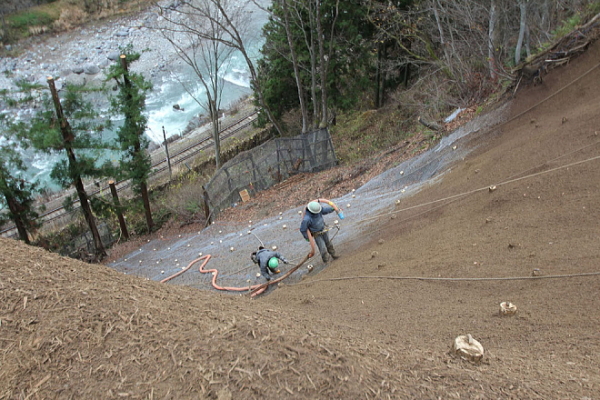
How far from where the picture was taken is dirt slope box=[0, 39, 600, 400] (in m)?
3.80

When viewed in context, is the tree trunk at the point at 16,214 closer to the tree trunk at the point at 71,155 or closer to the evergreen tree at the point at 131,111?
the tree trunk at the point at 71,155

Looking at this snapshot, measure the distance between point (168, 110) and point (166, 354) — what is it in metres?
30.1

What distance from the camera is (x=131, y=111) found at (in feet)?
50.8

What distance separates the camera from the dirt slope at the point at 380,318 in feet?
12.5

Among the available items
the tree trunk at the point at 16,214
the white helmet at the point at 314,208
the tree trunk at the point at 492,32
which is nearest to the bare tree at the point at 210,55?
the tree trunk at the point at 16,214

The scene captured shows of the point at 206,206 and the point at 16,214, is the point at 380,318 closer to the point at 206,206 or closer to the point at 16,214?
the point at 206,206

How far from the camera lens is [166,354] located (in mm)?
4148

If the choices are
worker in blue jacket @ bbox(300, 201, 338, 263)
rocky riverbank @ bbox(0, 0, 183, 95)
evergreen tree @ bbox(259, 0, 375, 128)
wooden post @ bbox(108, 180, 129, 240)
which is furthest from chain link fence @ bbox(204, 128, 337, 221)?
rocky riverbank @ bbox(0, 0, 183, 95)

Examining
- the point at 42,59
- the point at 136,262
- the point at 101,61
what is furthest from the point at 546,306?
the point at 42,59

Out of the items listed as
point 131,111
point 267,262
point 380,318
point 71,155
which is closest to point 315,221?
point 267,262

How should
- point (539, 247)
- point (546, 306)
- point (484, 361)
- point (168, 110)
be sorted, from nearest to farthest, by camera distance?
point (484, 361)
point (546, 306)
point (539, 247)
point (168, 110)

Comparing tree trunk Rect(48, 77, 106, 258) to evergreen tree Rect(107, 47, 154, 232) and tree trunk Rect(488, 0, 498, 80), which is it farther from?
tree trunk Rect(488, 0, 498, 80)

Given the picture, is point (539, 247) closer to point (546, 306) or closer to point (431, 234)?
point (546, 306)

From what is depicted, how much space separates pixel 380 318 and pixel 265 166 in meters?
11.2
